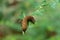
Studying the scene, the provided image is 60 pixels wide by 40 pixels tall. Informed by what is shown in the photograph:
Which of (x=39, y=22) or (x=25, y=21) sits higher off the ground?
(x=25, y=21)

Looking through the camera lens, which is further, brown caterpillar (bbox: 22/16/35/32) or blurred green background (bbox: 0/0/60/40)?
blurred green background (bbox: 0/0/60/40)

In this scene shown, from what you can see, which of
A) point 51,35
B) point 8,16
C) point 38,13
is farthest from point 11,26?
point 38,13

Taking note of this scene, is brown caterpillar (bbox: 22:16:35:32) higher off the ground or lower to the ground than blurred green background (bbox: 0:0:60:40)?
higher

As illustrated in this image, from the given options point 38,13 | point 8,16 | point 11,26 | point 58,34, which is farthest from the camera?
point 8,16

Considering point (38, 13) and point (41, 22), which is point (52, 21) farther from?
point (38, 13)

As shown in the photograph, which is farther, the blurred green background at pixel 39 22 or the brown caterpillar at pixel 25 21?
the blurred green background at pixel 39 22

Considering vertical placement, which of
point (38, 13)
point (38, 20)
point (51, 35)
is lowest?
point (51, 35)

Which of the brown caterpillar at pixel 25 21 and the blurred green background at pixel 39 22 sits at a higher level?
the brown caterpillar at pixel 25 21

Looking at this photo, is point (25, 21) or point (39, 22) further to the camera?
point (39, 22)

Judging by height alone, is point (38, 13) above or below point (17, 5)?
above

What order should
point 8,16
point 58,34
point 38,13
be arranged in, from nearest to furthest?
point 38,13
point 58,34
point 8,16

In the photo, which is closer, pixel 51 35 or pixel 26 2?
pixel 51 35
